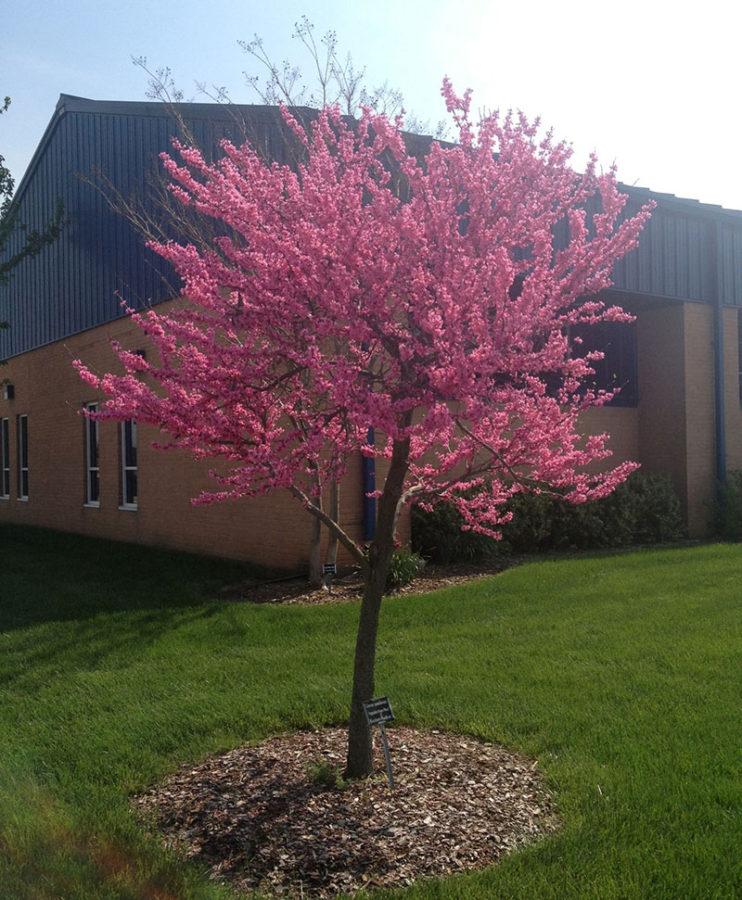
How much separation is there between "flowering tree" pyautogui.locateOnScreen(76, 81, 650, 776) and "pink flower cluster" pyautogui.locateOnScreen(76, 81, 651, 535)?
1 centimetres

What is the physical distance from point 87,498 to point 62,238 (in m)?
4.88

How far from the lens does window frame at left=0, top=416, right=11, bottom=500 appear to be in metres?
22.5

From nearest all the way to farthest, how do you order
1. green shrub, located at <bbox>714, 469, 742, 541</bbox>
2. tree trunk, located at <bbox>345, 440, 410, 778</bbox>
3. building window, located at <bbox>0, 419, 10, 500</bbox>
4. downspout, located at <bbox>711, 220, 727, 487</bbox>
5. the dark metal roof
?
tree trunk, located at <bbox>345, 440, 410, 778</bbox>, the dark metal roof, green shrub, located at <bbox>714, 469, 742, 541</bbox>, downspout, located at <bbox>711, 220, 727, 487</bbox>, building window, located at <bbox>0, 419, 10, 500</bbox>

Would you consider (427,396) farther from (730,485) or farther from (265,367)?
(730,485)

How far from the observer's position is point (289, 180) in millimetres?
4875

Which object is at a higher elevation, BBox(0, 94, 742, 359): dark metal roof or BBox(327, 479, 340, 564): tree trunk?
BBox(0, 94, 742, 359): dark metal roof

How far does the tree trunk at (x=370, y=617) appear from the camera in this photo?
487 cm

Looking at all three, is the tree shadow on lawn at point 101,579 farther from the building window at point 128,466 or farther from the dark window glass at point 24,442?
the dark window glass at point 24,442

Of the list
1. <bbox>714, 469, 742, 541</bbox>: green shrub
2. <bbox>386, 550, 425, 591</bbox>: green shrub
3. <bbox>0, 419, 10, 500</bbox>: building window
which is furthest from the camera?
<bbox>0, 419, 10, 500</bbox>: building window

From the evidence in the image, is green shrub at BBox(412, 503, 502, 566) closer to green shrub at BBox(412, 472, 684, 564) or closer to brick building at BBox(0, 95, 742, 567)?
green shrub at BBox(412, 472, 684, 564)

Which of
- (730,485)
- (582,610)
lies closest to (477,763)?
(582,610)

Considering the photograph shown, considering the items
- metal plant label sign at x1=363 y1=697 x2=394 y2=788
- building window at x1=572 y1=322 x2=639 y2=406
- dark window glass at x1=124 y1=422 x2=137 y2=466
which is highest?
building window at x1=572 y1=322 x2=639 y2=406

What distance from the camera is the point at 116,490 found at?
1596 centimetres

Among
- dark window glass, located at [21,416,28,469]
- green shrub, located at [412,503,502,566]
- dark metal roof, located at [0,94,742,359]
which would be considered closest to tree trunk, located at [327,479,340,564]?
green shrub, located at [412,503,502,566]
